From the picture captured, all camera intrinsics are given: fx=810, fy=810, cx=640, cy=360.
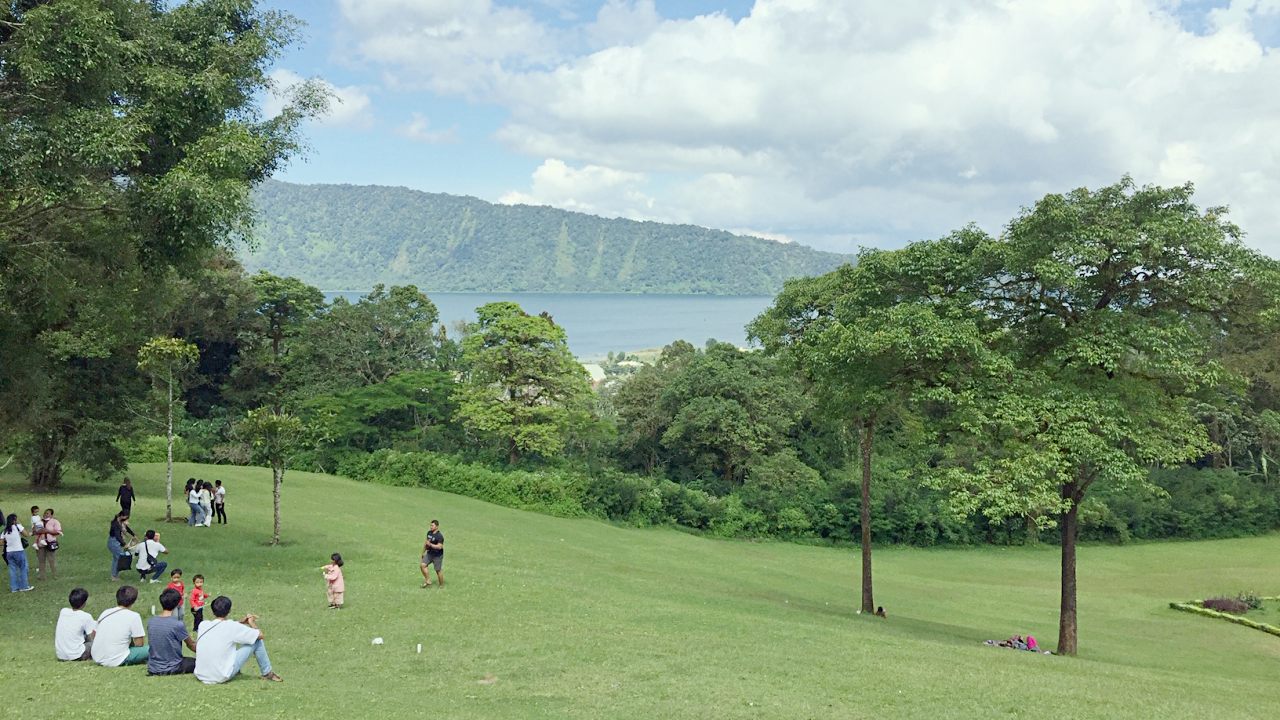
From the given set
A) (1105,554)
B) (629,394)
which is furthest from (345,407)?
(1105,554)

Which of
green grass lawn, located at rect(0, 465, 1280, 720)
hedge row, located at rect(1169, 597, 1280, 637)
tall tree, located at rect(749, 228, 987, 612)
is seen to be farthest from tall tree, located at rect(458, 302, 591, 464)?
hedge row, located at rect(1169, 597, 1280, 637)

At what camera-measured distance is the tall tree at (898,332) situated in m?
21.4

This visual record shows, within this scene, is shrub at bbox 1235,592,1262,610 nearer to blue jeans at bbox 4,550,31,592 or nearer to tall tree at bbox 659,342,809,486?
tall tree at bbox 659,342,809,486

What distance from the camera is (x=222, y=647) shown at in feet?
39.1

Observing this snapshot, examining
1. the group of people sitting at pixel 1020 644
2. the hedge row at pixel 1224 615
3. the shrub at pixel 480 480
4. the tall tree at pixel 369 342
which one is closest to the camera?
the group of people sitting at pixel 1020 644

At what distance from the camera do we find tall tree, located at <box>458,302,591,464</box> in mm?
54156

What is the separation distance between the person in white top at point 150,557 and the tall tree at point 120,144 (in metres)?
5.88

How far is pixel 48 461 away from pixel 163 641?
2623 centimetres

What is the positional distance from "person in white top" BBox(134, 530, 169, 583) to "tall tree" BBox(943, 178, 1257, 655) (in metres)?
19.8

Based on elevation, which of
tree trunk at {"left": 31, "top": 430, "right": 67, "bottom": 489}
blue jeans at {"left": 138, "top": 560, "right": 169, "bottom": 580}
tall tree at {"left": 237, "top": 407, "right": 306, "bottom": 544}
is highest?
tall tree at {"left": 237, "top": 407, "right": 306, "bottom": 544}

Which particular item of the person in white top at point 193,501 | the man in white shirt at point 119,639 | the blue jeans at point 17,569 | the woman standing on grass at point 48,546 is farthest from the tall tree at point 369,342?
the man in white shirt at point 119,639

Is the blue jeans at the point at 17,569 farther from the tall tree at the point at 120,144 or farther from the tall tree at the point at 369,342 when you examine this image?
the tall tree at the point at 369,342

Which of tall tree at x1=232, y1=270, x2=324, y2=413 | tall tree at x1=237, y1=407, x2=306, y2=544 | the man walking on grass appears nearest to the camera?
the man walking on grass

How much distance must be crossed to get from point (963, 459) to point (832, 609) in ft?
59.9
